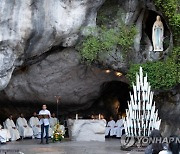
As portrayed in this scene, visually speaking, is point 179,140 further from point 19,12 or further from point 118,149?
point 19,12

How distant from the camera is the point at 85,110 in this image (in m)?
19.0

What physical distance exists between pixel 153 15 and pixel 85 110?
4968 mm

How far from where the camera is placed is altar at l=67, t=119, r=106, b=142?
15586 millimetres

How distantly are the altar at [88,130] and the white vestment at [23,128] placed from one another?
2125 mm

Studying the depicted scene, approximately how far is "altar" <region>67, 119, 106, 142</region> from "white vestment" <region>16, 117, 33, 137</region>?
213 centimetres

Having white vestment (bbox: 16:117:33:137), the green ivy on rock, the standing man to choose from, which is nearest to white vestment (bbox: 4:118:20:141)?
white vestment (bbox: 16:117:33:137)

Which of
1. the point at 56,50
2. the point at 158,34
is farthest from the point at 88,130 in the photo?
the point at 158,34

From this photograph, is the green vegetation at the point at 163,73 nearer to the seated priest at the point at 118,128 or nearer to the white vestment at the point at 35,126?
the seated priest at the point at 118,128

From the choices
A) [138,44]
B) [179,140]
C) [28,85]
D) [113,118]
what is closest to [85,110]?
[113,118]

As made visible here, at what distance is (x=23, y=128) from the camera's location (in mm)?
16844

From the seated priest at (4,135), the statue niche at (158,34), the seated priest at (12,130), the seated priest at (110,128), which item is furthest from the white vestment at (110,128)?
the statue niche at (158,34)

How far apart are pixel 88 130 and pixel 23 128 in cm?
263

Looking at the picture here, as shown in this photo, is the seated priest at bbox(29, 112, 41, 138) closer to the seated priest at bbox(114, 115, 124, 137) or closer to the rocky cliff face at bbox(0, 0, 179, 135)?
the rocky cliff face at bbox(0, 0, 179, 135)

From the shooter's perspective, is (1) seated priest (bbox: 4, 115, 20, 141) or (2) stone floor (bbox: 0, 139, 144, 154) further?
(1) seated priest (bbox: 4, 115, 20, 141)
